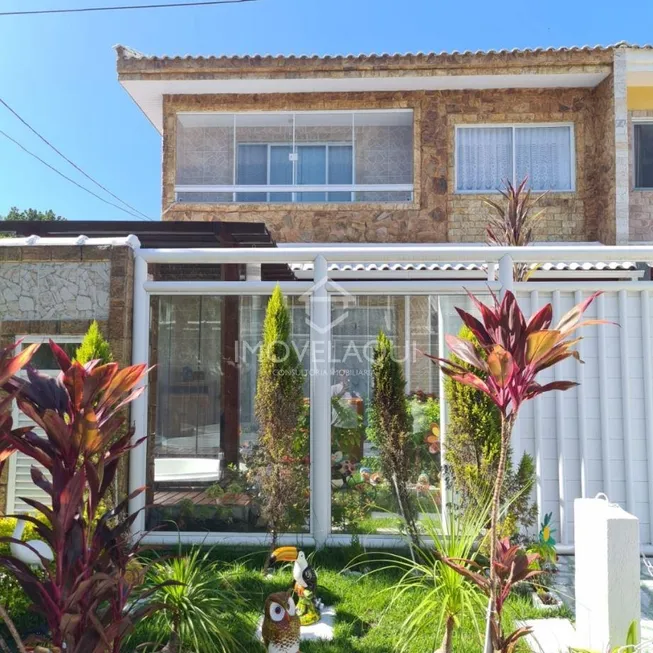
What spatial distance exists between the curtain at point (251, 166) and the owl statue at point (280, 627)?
1514cm

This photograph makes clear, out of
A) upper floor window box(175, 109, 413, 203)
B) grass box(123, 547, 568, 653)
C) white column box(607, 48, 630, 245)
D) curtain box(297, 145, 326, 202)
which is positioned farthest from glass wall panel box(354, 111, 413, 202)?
grass box(123, 547, 568, 653)

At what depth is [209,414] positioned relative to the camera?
29.8 feet

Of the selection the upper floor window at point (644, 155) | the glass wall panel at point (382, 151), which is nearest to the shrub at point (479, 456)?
the glass wall panel at point (382, 151)

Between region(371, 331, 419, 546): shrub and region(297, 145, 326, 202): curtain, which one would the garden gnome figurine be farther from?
region(297, 145, 326, 202): curtain

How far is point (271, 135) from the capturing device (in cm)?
1877

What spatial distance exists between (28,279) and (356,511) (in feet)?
20.8

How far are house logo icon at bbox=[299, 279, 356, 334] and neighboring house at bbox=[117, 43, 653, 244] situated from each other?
9366mm

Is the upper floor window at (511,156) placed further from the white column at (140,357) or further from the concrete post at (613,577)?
the concrete post at (613,577)

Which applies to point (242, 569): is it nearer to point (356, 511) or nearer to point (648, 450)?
point (356, 511)

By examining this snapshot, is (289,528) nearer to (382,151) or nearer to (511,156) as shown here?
(382,151)

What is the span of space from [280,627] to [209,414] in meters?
4.38

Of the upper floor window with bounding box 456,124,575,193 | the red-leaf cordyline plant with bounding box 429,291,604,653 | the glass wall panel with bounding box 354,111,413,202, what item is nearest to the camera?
the red-leaf cordyline plant with bounding box 429,291,604,653

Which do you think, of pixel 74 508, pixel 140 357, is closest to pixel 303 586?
pixel 74 508

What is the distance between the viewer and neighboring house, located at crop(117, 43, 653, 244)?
17.5 meters
